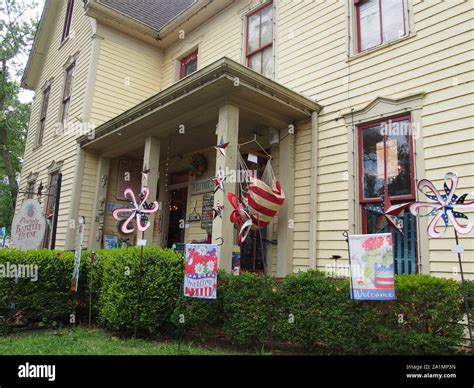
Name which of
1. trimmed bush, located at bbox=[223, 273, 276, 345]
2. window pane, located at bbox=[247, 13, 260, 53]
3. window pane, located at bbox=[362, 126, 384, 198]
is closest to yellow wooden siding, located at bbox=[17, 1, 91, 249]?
window pane, located at bbox=[247, 13, 260, 53]

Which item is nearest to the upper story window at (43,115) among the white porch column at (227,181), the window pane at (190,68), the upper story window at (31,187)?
the upper story window at (31,187)

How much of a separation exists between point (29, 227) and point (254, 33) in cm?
624

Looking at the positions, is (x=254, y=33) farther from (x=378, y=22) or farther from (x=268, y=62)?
(x=378, y=22)

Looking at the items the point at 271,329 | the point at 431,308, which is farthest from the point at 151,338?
the point at 431,308

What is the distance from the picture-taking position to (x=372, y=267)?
12.7 feet

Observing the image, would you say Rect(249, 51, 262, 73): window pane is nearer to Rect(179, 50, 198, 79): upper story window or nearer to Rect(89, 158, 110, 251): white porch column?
Rect(179, 50, 198, 79): upper story window

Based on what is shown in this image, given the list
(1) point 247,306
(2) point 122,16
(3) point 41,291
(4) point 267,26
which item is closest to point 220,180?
(1) point 247,306

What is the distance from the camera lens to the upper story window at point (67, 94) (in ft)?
36.8

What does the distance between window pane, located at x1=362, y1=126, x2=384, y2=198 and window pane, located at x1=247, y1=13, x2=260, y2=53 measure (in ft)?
12.3

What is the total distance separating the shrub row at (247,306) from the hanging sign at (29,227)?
0.42 m

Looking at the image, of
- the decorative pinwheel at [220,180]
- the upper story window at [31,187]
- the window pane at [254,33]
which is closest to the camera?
the decorative pinwheel at [220,180]

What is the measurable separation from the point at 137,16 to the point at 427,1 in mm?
8339

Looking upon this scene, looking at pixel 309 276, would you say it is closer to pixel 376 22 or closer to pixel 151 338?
pixel 151 338

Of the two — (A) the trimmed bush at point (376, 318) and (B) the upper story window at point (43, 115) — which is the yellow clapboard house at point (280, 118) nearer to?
(A) the trimmed bush at point (376, 318)
